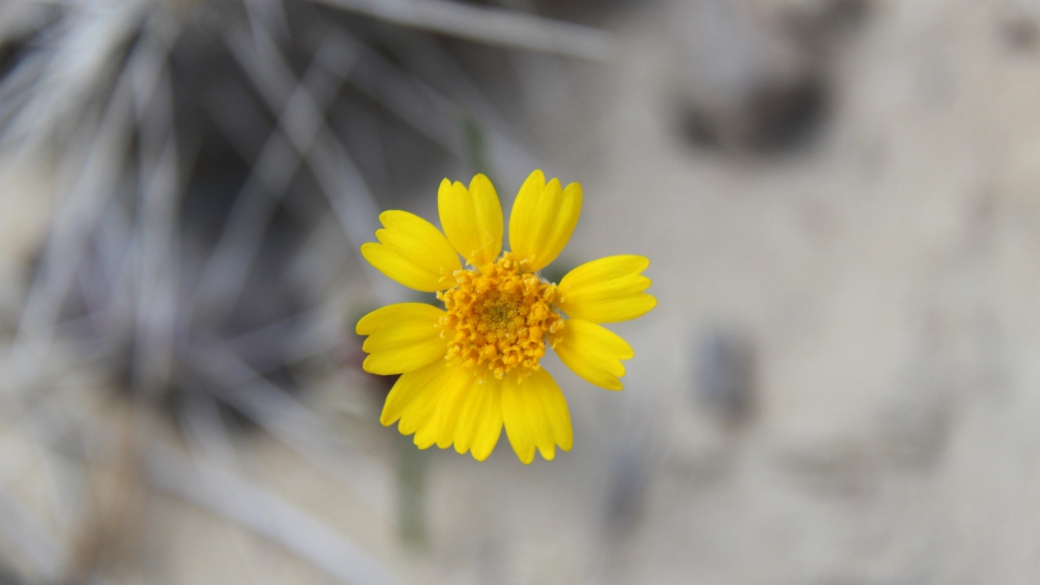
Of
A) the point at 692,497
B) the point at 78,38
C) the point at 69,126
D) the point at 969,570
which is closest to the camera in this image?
the point at 78,38

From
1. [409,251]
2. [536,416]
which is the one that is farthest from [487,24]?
[536,416]

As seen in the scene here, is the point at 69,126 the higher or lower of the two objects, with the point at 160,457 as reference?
higher

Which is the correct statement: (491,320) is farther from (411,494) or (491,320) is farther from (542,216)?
(411,494)

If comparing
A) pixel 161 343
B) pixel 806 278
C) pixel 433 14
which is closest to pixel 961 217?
pixel 806 278

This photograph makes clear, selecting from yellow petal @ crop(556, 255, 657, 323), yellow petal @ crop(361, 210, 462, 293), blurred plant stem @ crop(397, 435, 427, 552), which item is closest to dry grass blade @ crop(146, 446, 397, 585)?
blurred plant stem @ crop(397, 435, 427, 552)

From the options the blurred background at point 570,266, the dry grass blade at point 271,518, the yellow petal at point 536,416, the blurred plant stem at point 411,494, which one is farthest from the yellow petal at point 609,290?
the dry grass blade at point 271,518

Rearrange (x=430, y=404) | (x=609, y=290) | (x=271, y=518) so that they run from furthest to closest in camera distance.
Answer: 1. (x=271, y=518)
2. (x=430, y=404)
3. (x=609, y=290)

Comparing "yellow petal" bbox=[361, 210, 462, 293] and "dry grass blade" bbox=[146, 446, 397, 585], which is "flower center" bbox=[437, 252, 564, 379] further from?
"dry grass blade" bbox=[146, 446, 397, 585]

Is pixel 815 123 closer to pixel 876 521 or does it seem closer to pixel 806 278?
pixel 806 278
